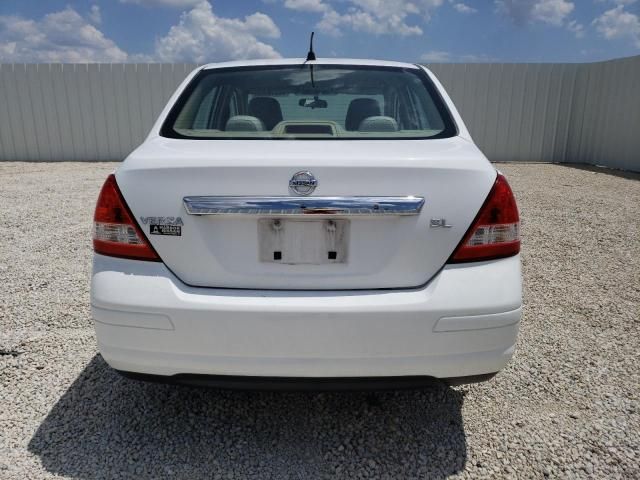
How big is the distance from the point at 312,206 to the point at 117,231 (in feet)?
2.33

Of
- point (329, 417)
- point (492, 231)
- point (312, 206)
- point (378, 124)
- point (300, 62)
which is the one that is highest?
point (300, 62)

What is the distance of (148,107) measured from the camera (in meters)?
12.2

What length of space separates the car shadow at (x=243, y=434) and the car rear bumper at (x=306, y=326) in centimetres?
28

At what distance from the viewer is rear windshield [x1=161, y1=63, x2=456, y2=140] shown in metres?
2.26

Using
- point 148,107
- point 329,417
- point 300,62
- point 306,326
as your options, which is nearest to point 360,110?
point 300,62

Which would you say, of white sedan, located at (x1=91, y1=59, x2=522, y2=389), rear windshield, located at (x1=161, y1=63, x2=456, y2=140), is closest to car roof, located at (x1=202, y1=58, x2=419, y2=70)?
rear windshield, located at (x1=161, y1=63, x2=456, y2=140)

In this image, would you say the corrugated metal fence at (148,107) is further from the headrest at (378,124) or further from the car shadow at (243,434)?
the car shadow at (243,434)

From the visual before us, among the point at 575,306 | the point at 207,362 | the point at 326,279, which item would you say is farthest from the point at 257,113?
the point at 575,306

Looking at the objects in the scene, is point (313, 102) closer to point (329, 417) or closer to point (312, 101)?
point (312, 101)

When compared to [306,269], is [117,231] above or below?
above

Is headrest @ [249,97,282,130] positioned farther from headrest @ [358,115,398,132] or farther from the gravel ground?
the gravel ground

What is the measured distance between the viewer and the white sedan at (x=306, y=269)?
1.62 metres

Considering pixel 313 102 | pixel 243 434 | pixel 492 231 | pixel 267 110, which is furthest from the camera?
pixel 313 102

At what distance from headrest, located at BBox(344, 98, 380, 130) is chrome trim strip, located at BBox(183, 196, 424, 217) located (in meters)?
0.87
